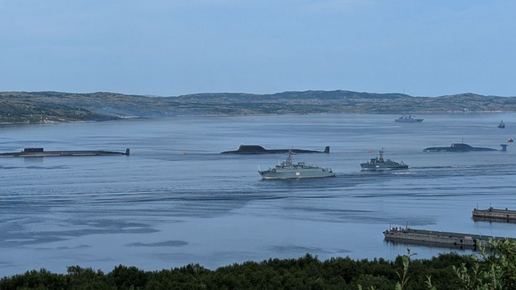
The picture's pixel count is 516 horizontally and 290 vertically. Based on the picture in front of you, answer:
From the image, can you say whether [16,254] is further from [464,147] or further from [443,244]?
[464,147]

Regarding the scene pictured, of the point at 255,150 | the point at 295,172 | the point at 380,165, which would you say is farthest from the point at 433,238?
the point at 255,150

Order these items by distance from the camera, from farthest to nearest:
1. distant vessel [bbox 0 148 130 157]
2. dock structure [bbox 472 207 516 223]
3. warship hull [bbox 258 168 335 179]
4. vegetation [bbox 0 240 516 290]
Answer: distant vessel [bbox 0 148 130 157] < warship hull [bbox 258 168 335 179] < dock structure [bbox 472 207 516 223] < vegetation [bbox 0 240 516 290]

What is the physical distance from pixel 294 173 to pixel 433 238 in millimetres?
26121

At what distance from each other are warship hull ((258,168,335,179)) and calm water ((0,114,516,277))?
860 millimetres

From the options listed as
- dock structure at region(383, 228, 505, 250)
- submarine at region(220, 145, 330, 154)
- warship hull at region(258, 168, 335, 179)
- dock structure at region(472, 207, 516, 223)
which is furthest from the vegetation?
submarine at region(220, 145, 330, 154)

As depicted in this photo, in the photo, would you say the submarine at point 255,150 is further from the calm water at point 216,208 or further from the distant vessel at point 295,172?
the distant vessel at point 295,172

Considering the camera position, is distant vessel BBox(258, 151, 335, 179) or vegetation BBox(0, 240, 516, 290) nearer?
vegetation BBox(0, 240, 516, 290)

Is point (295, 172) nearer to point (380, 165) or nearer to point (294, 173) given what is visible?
point (294, 173)

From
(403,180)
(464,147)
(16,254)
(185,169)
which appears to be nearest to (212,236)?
(16,254)

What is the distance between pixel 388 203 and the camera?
4403 centimetres

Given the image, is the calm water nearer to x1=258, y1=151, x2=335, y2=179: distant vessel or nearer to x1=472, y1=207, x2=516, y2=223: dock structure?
x1=472, y1=207, x2=516, y2=223: dock structure

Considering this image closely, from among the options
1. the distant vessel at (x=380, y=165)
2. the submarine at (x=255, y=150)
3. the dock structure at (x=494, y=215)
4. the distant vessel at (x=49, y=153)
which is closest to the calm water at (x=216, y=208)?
the dock structure at (x=494, y=215)

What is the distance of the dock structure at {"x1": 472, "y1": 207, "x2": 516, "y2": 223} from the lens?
127 feet

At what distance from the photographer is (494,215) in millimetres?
38969
